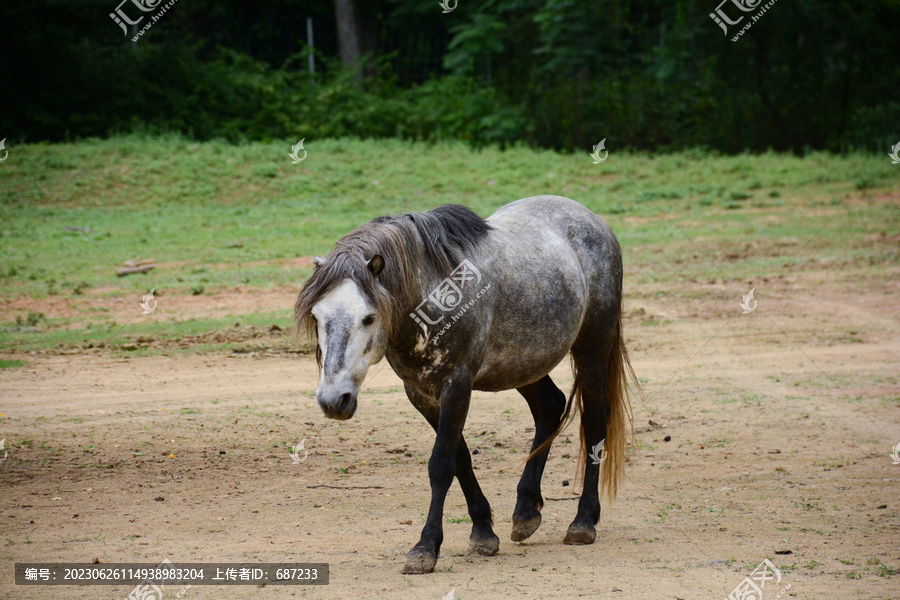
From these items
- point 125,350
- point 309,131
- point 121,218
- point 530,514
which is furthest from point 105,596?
point 309,131

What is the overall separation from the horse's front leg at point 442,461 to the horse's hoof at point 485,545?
40 centimetres

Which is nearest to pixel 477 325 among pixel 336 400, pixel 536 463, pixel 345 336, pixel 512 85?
pixel 345 336

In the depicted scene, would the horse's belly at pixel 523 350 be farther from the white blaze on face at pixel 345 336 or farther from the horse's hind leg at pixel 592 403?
the white blaze on face at pixel 345 336

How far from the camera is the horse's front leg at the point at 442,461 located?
4.54 meters

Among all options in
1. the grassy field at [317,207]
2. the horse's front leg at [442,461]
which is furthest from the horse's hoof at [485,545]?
the grassy field at [317,207]

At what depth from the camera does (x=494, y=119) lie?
2205cm

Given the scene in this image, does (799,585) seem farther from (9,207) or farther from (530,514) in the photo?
(9,207)

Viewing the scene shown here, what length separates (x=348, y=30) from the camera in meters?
25.2

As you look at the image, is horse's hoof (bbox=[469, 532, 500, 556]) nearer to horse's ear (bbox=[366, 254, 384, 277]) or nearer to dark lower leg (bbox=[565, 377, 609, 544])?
dark lower leg (bbox=[565, 377, 609, 544])

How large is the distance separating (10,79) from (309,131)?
22.2ft

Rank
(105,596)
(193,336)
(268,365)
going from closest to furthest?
(105,596)
(268,365)
(193,336)

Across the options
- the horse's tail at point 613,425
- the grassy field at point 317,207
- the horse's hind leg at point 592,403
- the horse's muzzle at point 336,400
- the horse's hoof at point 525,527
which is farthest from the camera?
the grassy field at point 317,207

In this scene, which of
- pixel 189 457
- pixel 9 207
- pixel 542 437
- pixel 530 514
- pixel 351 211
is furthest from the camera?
pixel 351 211

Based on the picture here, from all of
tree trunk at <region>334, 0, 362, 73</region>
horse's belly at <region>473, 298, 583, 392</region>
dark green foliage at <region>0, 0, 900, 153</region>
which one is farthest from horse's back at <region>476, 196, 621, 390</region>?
tree trunk at <region>334, 0, 362, 73</region>
